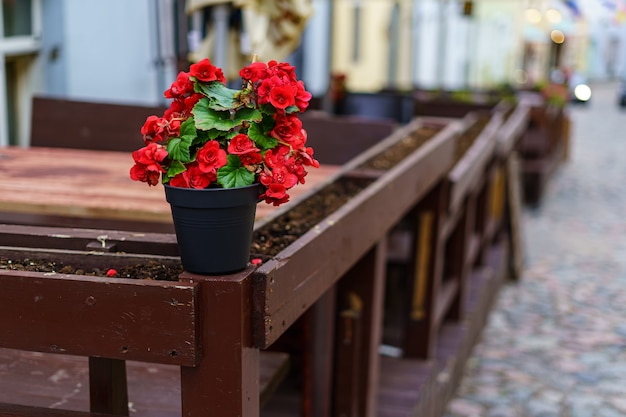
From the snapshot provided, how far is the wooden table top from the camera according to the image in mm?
2654

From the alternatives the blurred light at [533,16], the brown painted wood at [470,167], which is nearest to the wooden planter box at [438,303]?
the brown painted wood at [470,167]

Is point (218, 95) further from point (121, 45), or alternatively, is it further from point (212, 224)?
point (121, 45)

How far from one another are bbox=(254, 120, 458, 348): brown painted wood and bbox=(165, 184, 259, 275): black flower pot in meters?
0.09

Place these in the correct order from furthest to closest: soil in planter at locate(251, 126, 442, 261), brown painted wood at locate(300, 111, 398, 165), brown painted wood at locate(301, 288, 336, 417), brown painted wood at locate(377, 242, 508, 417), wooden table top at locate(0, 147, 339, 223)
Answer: brown painted wood at locate(300, 111, 398, 165) → brown painted wood at locate(377, 242, 508, 417) → brown painted wood at locate(301, 288, 336, 417) → wooden table top at locate(0, 147, 339, 223) → soil in planter at locate(251, 126, 442, 261)

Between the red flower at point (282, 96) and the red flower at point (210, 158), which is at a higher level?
the red flower at point (282, 96)

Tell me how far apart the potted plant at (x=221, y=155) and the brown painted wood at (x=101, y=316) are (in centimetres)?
10

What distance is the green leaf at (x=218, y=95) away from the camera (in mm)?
1673

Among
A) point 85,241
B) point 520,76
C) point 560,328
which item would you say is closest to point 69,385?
point 85,241

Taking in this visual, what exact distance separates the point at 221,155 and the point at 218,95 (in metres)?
0.13

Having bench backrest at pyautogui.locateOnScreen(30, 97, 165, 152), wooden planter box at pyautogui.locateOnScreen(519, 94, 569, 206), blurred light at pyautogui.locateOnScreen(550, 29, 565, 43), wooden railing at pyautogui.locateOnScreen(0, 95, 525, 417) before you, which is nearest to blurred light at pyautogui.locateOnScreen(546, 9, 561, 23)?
wooden planter box at pyautogui.locateOnScreen(519, 94, 569, 206)

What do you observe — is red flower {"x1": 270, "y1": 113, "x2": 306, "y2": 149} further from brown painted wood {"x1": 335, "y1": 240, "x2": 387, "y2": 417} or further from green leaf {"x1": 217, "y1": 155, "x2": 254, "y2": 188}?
brown painted wood {"x1": 335, "y1": 240, "x2": 387, "y2": 417}

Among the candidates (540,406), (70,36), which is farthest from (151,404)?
(70,36)

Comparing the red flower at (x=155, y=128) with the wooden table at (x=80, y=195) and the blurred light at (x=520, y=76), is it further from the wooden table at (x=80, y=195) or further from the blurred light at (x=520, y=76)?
the blurred light at (x=520, y=76)

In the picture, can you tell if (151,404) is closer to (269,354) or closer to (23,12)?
(269,354)
